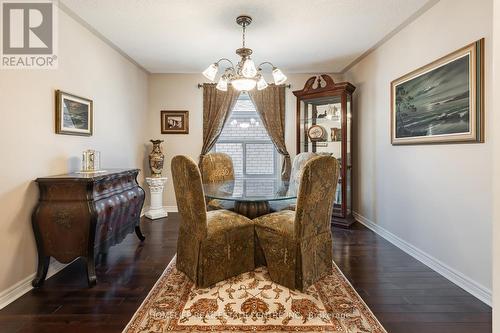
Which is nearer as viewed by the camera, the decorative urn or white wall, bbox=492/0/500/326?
white wall, bbox=492/0/500/326

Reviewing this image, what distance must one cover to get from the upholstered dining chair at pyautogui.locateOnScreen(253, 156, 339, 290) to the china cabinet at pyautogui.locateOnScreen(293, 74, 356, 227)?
181cm

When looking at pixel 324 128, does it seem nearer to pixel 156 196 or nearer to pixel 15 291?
pixel 156 196

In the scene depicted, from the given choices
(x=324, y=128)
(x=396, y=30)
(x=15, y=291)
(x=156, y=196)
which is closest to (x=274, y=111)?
(x=324, y=128)

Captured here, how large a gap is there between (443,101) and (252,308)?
93.3 inches

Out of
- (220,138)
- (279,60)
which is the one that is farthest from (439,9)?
(220,138)

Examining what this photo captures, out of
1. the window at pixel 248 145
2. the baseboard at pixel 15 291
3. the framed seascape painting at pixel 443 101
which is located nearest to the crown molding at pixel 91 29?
the window at pixel 248 145

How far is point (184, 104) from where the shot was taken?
472cm

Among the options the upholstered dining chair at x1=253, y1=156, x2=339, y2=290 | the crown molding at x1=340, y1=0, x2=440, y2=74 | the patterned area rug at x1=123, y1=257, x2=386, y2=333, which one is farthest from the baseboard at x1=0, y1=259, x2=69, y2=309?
the crown molding at x1=340, y1=0, x2=440, y2=74

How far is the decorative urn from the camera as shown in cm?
430

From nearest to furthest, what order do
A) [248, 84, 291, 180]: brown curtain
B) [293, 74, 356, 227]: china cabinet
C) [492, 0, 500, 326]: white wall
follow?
1. [492, 0, 500, 326]: white wall
2. [293, 74, 356, 227]: china cabinet
3. [248, 84, 291, 180]: brown curtain

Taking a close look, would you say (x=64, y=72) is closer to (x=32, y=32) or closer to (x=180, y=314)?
(x=32, y=32)

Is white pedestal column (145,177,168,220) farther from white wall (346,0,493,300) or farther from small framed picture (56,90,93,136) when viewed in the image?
white wall (346,0,493,300)

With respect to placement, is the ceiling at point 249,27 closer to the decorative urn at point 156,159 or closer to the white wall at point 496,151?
the decorative urn at point 156,159

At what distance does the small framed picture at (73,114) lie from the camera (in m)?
2.49
